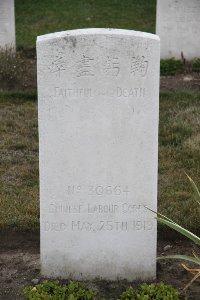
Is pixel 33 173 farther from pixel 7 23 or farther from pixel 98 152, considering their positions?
pixel 7 23

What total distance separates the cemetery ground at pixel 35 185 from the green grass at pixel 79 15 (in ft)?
16.5

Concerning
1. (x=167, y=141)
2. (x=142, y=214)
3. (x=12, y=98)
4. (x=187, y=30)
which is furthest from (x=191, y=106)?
(x=142, y=214)

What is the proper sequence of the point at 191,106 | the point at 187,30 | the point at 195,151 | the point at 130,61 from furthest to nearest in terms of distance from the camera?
the point at 187,30 < the point at 191,106 < the point at 195,151 < the point at 130,61

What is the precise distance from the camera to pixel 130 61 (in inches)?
159

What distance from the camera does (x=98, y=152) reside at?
419 centimetres

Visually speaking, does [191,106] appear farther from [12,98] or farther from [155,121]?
[155,121]

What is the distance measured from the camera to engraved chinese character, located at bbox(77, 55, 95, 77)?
159 inches

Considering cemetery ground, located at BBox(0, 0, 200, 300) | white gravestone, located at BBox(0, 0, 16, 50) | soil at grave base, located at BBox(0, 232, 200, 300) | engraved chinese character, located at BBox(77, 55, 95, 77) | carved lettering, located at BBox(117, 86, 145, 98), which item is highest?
white gravestone, located at BBox(0, 0, 16, 50)

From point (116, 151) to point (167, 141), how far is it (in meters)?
3.26

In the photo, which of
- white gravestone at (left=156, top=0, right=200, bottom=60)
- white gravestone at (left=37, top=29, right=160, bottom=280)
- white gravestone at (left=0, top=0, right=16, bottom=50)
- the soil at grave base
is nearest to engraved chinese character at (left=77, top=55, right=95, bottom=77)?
white gravestone at (left=37, top=29, right=160, bottom=280)

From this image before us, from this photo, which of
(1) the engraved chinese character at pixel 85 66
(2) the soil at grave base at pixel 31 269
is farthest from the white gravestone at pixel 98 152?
(2) the soil at grave base at pixel 31 269

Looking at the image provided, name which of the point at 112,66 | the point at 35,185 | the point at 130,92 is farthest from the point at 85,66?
the point at 35,185

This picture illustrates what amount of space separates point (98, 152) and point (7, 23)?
7.66 meters

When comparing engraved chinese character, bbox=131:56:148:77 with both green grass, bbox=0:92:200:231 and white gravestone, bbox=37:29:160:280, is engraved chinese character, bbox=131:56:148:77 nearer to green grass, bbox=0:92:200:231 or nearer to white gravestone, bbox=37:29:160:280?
white gravestone, bbox=37:29:160:280
